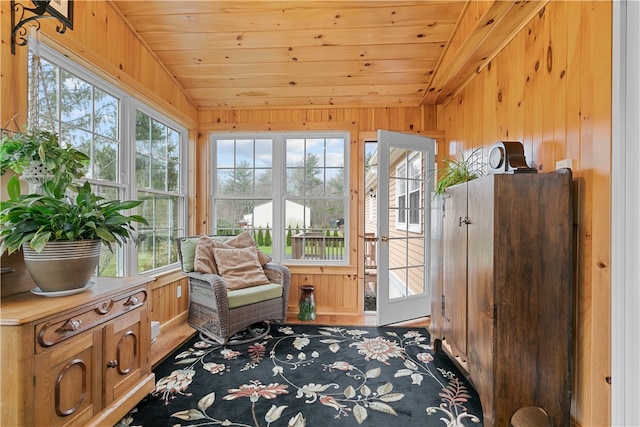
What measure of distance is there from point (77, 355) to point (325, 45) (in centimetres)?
280

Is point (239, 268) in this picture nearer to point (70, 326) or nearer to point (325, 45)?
point (70, 326)

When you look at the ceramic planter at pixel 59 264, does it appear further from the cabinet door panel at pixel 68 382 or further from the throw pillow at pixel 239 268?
the throw pillow at pixel 239 268

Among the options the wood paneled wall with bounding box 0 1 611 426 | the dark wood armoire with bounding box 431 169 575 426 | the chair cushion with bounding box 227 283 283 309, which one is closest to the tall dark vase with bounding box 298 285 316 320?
the chair cushion with bounding box 227 283 283 309

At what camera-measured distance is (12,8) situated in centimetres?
155

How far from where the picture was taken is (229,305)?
250 centimetres

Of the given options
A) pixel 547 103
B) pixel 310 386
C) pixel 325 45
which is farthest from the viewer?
pixel 325 45

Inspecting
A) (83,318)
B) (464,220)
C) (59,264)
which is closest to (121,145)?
(59,264)

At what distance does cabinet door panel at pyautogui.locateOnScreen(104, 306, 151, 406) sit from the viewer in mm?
1539

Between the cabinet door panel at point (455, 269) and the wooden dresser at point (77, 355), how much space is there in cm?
202

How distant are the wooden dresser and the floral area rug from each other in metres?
0.25

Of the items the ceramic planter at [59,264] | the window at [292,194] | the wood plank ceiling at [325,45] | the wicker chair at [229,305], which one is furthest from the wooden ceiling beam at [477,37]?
the ceramic planter at [59,264]

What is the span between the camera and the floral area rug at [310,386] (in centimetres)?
168

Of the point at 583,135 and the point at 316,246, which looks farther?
the point at 316,246

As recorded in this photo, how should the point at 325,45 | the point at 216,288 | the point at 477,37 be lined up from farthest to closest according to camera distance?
the point at 325,45 → the point at 216,288 → the point at 477,37
